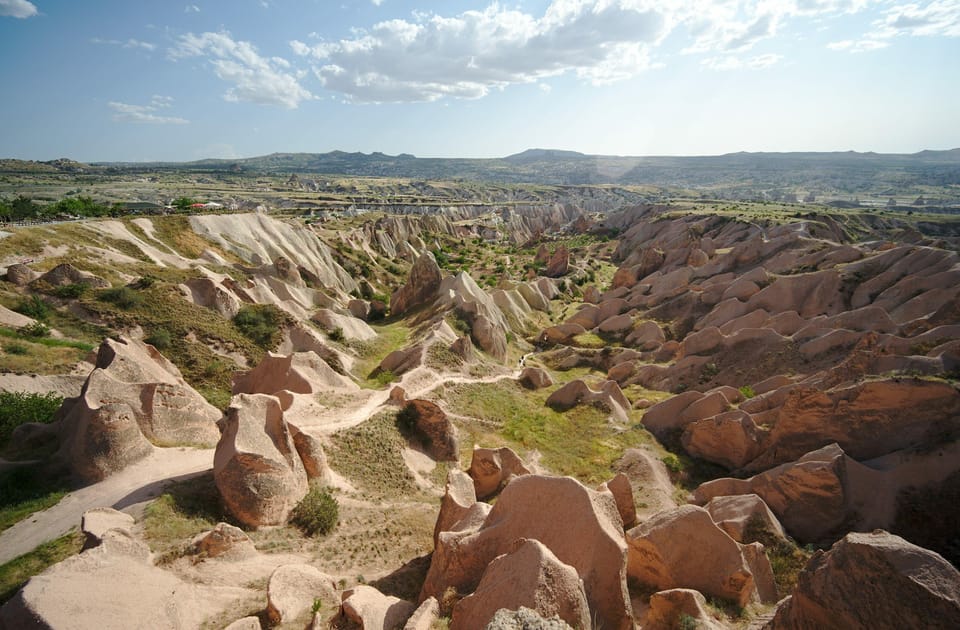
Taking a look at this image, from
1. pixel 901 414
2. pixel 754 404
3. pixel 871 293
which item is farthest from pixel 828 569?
pixel 871 293

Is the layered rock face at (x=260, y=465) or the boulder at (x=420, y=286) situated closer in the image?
the layered rock face at (x=260, y=465)

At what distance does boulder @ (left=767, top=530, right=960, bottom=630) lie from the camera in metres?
7.44

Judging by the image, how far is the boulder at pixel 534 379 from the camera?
107ft

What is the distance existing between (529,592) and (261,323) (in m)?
26.8

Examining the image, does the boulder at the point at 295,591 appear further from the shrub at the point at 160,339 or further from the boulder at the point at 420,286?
the boulder at the point at 420,286

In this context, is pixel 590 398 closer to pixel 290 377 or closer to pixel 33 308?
pixel 290 377

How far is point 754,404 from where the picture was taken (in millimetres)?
23547

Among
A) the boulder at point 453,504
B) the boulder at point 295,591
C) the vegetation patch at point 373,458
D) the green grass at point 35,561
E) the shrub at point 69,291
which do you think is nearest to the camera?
the boulder at point 295,591

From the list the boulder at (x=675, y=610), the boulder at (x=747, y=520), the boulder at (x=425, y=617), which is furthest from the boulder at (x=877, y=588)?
the boulder at (x=425, y=617)

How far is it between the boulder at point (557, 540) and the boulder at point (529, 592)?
1.24 m

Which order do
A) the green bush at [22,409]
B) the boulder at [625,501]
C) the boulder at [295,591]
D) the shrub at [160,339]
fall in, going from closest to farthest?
the boulder at [295,591] < the boulder at [625,501] < the green bush at [22,409] < the shrub at [160,339]

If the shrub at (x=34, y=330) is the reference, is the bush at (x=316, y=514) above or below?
below

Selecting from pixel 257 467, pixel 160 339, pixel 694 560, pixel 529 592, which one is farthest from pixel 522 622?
pixel 160 339

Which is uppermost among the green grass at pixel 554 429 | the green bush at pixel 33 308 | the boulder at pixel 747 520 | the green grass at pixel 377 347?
the green bush at pixel 33 308
